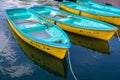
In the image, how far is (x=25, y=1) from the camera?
2989 centimetres

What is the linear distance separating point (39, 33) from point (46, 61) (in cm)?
311

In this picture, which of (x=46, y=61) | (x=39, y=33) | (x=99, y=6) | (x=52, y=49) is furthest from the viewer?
(x=99, y=6)

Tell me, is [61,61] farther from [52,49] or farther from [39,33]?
[39,33]

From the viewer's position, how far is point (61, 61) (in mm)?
13812

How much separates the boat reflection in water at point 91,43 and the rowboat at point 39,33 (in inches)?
98.6

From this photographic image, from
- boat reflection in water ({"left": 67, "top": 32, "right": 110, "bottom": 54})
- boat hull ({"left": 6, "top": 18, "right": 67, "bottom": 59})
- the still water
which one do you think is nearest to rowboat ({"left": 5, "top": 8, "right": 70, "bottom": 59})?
boat hull ({"left": 6, "top": 18, "right": 67, "bottom": 59})

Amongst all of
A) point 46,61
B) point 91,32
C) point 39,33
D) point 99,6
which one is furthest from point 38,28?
point 99,6

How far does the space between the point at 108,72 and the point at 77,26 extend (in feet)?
18.4

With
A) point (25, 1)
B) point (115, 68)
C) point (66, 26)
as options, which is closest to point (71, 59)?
point (115, 68)

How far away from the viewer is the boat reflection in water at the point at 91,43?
1627 centimetres

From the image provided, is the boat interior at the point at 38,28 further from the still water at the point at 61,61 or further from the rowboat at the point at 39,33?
the still water at the point at 61,61

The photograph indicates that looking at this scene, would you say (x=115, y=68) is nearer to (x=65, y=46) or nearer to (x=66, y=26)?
(x=65, y=46)

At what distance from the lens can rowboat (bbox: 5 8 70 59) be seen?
43.1 feet

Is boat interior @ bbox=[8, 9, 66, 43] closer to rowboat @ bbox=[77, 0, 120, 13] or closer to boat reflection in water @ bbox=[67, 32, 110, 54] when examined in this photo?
boat reflection in water @ bbox=[67, 32, 110, 54]
